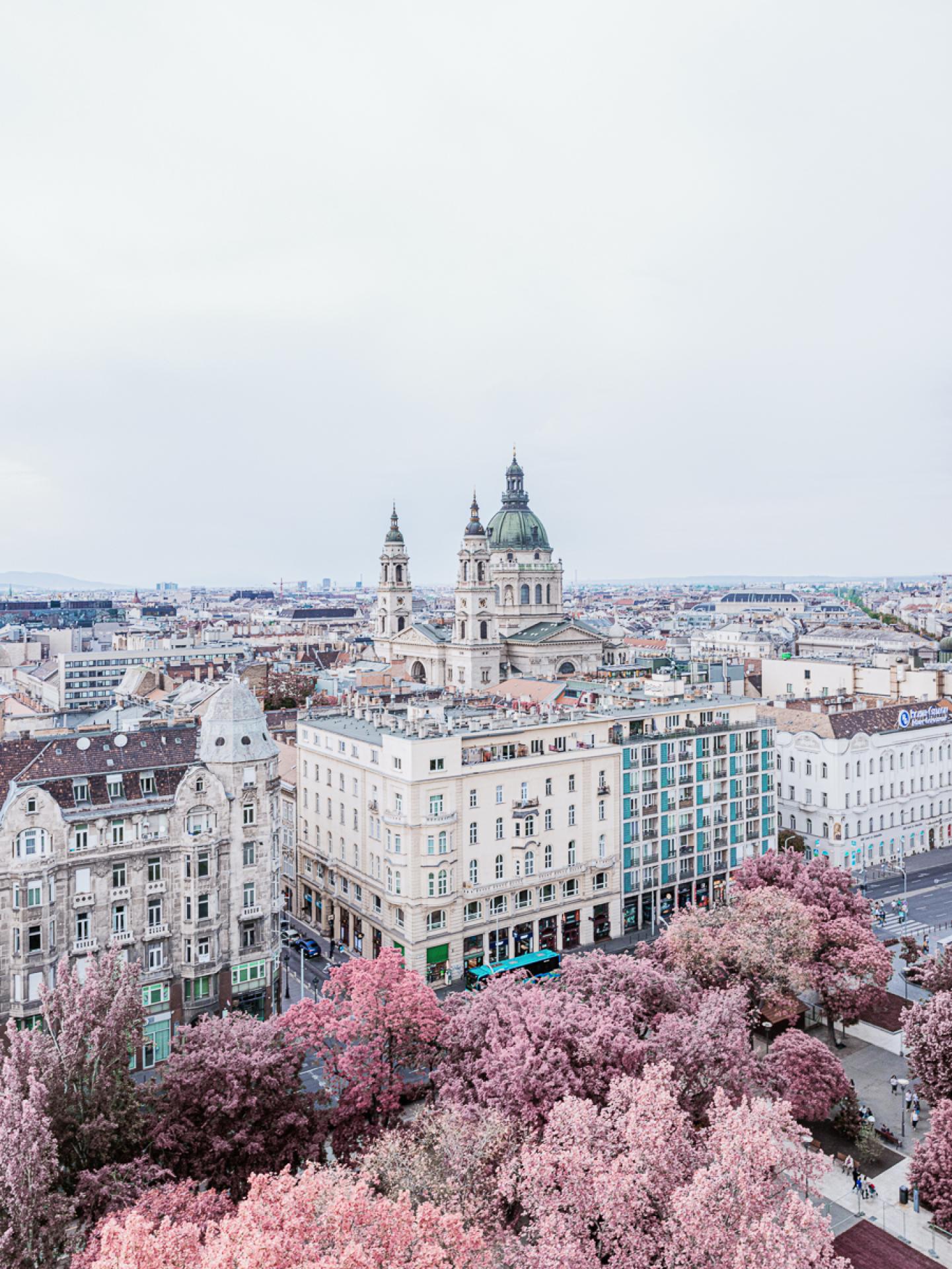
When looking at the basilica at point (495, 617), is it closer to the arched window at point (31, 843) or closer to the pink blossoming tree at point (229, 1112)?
the arched window at point (31, 843)

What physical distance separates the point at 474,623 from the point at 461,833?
→ 90.8 metres

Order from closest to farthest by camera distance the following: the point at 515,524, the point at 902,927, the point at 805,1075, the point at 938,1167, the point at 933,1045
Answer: the point at 938,1167 → the point at 933,1045 → the point at 805,1075 → the point at 902,927 → the point at 515,524

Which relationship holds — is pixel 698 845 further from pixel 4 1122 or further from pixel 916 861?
pixel 4 1122

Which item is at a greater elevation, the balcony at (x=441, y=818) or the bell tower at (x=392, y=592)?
the bell tower at (x=392, y=592)

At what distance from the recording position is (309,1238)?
88.3 feet

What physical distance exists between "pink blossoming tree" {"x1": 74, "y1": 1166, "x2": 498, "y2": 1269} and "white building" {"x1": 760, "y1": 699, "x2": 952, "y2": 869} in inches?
2892

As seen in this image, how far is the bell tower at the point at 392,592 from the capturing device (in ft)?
603

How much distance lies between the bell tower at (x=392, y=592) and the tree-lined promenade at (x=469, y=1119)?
132122 millimetres

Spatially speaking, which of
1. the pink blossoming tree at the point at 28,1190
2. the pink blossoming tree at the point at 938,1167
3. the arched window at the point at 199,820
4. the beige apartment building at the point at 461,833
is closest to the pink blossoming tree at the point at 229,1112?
the pink blossoming tree at the point at 28,1190

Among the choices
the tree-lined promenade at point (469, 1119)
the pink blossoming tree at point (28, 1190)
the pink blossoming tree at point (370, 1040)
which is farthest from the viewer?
the pink blossoming tree at point (370, 1040)

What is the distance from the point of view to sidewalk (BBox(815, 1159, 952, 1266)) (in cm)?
4088

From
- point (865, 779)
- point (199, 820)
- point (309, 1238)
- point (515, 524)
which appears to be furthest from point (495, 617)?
point (309, 1238)

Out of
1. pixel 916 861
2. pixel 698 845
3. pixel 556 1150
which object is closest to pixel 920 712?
pixel 916 861

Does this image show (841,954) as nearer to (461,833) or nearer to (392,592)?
(461,833)
